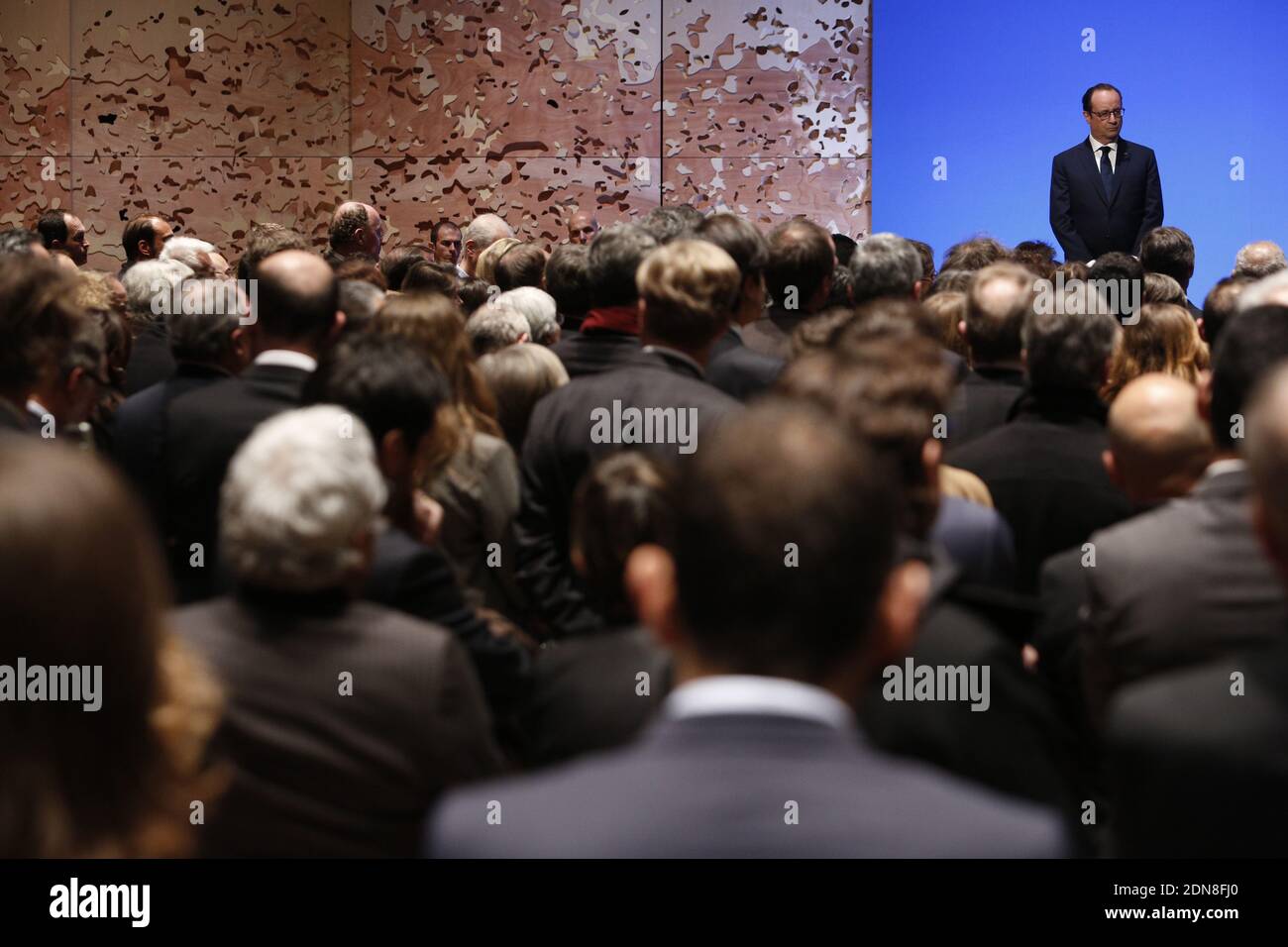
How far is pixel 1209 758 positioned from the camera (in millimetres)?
1507

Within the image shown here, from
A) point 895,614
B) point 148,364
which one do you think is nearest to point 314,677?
point 895,614

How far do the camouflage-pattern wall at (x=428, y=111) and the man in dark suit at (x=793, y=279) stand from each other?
4.76 m

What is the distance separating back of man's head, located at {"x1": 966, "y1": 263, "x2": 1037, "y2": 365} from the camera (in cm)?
340

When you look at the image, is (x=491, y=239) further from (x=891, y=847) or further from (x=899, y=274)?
(x=891, y=847)

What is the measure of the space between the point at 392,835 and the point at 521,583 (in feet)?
4.19

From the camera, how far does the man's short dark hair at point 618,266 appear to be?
144 inches

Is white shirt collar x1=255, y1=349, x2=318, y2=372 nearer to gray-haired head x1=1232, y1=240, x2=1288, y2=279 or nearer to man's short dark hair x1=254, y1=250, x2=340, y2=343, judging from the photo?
man's short dark hair x1=254, y1=250, x2=340, y2=343

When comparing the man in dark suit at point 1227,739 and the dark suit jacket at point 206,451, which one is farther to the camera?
the dark suit jacket at point 206,451

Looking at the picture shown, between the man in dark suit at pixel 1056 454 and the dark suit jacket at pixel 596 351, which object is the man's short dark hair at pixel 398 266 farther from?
the man in dark suit at pixel 1056 454

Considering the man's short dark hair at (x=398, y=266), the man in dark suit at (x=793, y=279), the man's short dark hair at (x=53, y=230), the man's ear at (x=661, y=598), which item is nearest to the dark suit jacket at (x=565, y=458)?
the man in dark suit at (x=793, y=279)

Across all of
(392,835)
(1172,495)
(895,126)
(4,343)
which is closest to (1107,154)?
(895,126)

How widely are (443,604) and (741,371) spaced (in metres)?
1.55

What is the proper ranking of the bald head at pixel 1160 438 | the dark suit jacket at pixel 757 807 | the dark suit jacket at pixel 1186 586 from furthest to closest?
the bald head at pixel 1160 438 → the dark suit jacket at pixel 1186 586 → the dark suit jacket at pixel 757 807

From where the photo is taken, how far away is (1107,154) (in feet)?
26.2
